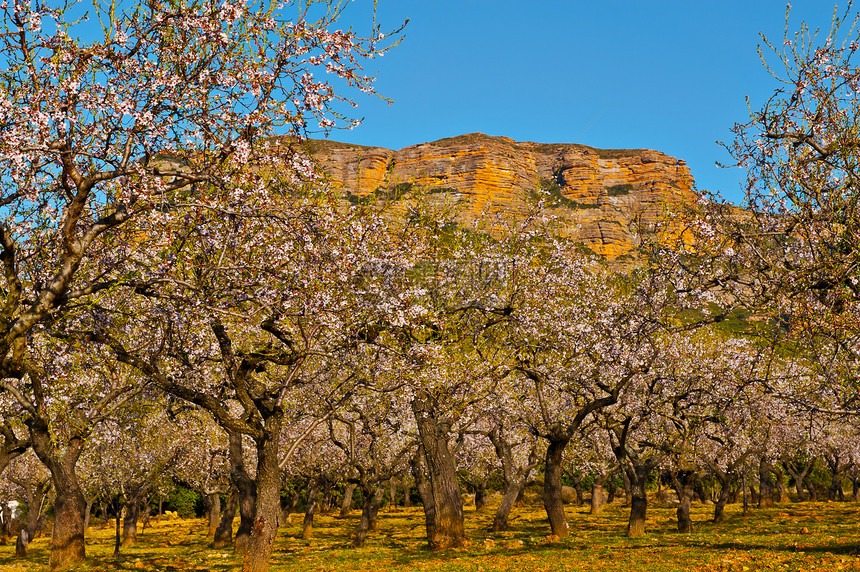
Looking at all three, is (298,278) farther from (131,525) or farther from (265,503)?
(131,525)

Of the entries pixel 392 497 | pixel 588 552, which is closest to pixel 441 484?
pixel 588 552

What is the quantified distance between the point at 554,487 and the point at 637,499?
535 centimetres

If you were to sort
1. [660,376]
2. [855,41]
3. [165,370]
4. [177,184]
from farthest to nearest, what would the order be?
1. [660,376]
2. [165,370]
3. [855,41]
4. [177,184]

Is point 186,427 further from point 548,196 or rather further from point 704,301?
point 704,301

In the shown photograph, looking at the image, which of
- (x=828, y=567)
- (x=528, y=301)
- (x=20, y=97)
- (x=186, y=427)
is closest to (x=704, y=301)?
(x=528, y=301)

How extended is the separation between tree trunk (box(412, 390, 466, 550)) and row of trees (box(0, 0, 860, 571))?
0.31ft

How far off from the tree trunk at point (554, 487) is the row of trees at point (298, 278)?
0.11 metres

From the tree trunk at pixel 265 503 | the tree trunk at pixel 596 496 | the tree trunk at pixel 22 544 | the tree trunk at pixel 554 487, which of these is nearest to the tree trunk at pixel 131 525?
the tree trunk at pixel 22 544

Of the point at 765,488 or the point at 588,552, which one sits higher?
the point at 588,552

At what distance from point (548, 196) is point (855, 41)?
11721 mm

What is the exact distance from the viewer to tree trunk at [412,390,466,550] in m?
25.1

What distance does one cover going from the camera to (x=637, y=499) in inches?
1198

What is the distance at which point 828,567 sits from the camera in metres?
16.5

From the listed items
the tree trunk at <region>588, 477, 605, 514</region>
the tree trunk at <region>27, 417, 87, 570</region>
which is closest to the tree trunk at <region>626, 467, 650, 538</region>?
the tree trunk at <region>27, 417, 87, 570</region>
